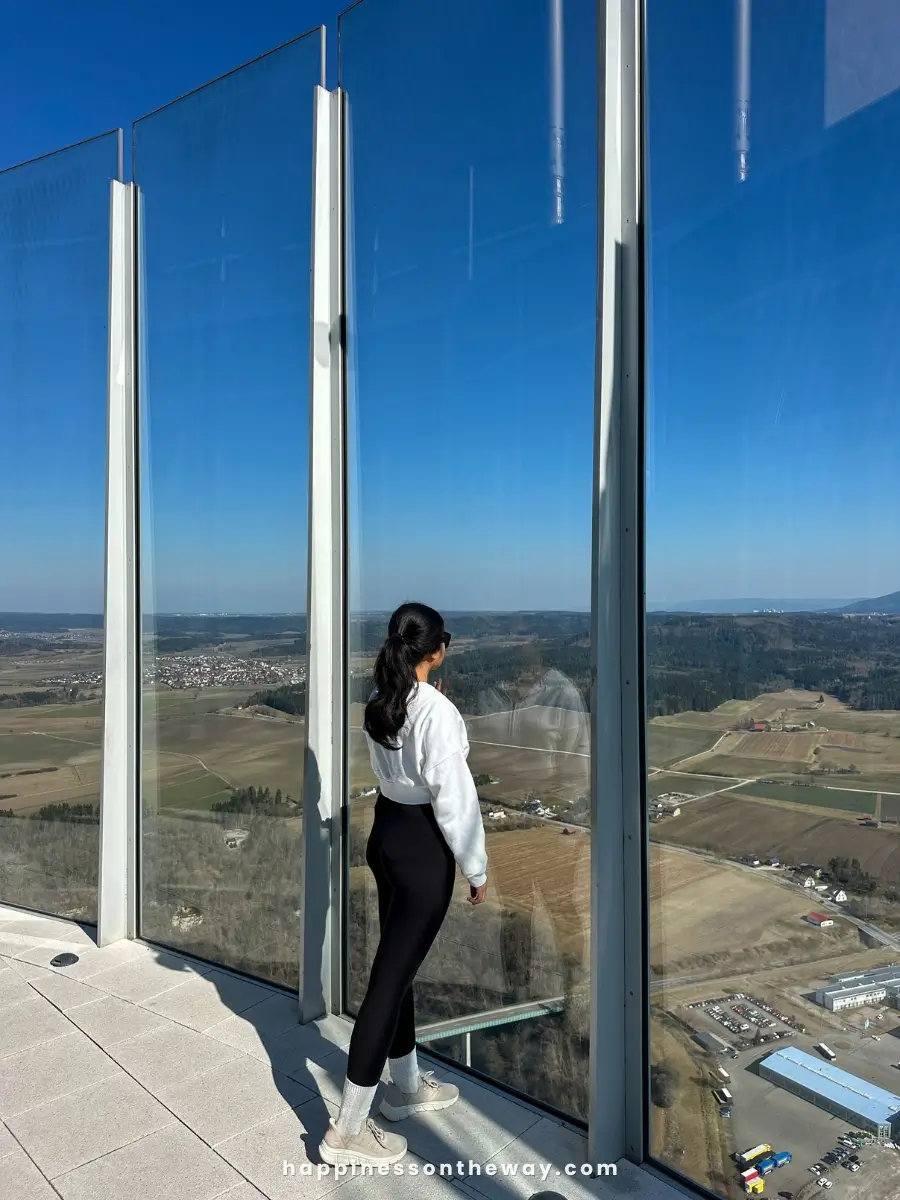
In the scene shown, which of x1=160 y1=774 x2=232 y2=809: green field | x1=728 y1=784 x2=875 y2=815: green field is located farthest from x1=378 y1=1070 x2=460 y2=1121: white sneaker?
x1=160 y1=774 x2=232 y2=809: green field

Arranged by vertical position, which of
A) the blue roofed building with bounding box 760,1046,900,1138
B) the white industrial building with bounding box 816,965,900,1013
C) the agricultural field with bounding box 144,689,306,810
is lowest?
the blue roofed building with bounding box 760,1046,900,1138

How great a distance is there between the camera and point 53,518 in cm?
358

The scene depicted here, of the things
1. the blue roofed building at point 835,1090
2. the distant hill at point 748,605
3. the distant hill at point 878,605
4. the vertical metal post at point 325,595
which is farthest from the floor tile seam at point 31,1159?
the distant hill at point 878,605

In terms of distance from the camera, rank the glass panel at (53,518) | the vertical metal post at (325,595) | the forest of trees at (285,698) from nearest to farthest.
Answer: the vertical metal post at (325,595)
the forest of trees at (285,698)
the glass panel at (53,518)

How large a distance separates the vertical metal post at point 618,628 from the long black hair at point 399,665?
0.40 meters

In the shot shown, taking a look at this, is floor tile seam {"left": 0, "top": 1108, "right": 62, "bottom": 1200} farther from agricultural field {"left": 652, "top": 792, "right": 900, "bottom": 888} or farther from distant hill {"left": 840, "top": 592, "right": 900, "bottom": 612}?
distant hill {"left": 840, "top": 592, "right": 900, "bottom": 612}

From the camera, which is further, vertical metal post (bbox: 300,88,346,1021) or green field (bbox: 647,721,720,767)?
vertical metal post (bbox: 300,88,346,1021)

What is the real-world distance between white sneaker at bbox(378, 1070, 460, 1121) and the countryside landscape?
20cm

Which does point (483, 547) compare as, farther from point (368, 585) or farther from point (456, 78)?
point (456, 78)

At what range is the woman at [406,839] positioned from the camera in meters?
1.82

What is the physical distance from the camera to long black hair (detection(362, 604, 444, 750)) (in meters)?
1.85

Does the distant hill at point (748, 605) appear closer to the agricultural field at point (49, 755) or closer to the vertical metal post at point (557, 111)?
the vertical metal post at point (557, 111)

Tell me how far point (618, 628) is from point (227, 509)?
168cm

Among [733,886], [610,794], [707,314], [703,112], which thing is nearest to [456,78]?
[703,112]
